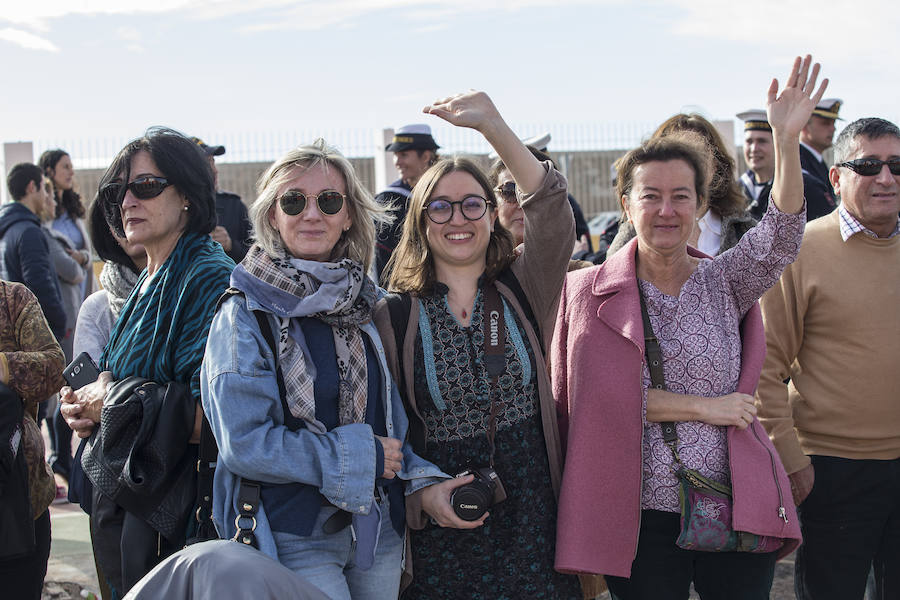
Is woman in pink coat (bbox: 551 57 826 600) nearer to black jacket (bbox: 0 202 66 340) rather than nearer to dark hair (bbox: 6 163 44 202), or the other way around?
black jacket (bbox: 0 202 66 340)

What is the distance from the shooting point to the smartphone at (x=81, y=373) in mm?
2805

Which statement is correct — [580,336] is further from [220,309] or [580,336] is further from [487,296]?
[220,309]

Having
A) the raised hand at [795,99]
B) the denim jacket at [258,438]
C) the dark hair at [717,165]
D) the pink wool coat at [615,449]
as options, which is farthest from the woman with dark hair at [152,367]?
the dark hair at [717,165]

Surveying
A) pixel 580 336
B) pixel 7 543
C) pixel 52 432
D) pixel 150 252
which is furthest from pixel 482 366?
pixel 52 432

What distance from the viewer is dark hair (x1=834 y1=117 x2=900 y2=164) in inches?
132

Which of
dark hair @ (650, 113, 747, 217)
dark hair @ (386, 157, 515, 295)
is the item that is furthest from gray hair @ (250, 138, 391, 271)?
dark hair @ (650, 113, 747, 217)

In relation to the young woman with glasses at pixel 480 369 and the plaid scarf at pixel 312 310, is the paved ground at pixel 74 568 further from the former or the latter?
the plaid scarf at pixel 312 310

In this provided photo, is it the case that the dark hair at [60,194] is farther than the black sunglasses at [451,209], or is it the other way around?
the dark hair at [60,194]

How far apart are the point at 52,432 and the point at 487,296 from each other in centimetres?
513

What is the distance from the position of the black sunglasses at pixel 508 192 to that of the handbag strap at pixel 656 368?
47.3 inches

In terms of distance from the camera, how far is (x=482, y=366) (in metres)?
2.69

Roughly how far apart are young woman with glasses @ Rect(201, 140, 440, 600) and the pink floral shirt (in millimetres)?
788

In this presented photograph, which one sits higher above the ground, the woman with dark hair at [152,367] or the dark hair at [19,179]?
the dark hair at [19,179]

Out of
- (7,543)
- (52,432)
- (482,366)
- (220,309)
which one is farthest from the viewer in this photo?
(52,432)
